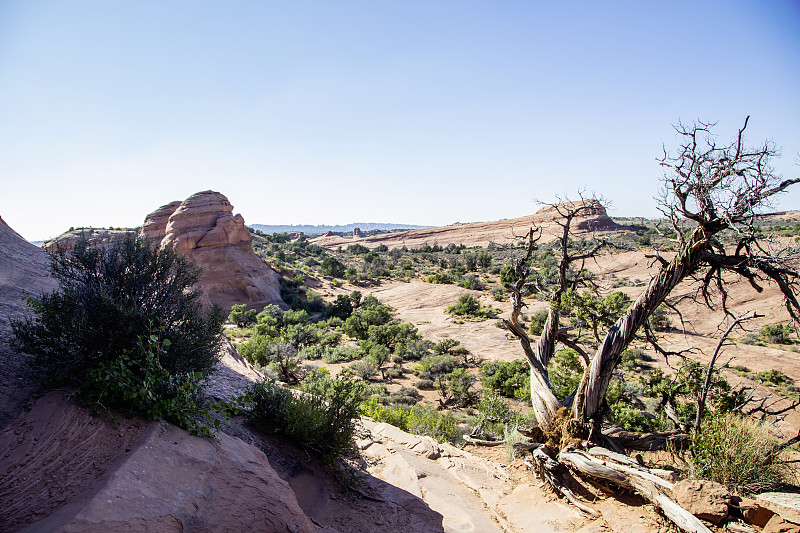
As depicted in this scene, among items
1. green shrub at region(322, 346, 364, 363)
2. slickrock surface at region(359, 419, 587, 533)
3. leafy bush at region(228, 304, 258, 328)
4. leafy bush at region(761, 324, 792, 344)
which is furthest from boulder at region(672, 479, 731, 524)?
leafy bush at region(228, 304, 258, 328)

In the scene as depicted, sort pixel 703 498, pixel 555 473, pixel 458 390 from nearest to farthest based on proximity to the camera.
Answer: pixel 703 498 → pixel 555 473 → pixel 458 390

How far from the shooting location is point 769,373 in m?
12.9

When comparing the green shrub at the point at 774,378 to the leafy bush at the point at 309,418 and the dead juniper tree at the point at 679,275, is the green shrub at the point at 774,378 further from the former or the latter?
the leafy bush at the point at 309,418

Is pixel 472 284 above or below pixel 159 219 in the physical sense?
below

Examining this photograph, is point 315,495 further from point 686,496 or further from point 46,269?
point 46,269

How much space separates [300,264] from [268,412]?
33742 mm

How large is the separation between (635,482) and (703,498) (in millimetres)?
720

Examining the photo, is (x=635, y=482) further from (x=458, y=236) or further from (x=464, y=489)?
(x=458, y=236)

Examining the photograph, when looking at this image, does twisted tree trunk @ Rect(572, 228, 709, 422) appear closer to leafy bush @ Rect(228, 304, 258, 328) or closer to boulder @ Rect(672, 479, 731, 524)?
boulder @ Rect(672, 479, 731, 524)

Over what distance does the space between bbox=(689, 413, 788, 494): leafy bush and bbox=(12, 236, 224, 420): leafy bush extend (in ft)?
20.0

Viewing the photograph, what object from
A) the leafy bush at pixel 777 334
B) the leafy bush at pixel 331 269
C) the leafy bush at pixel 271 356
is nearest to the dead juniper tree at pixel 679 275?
the leafy bush at pixel 271 356

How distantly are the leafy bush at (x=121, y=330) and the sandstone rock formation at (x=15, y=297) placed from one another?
17 centimetres

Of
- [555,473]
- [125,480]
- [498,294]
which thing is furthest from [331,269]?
[125,480]

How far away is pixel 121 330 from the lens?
3.60m
